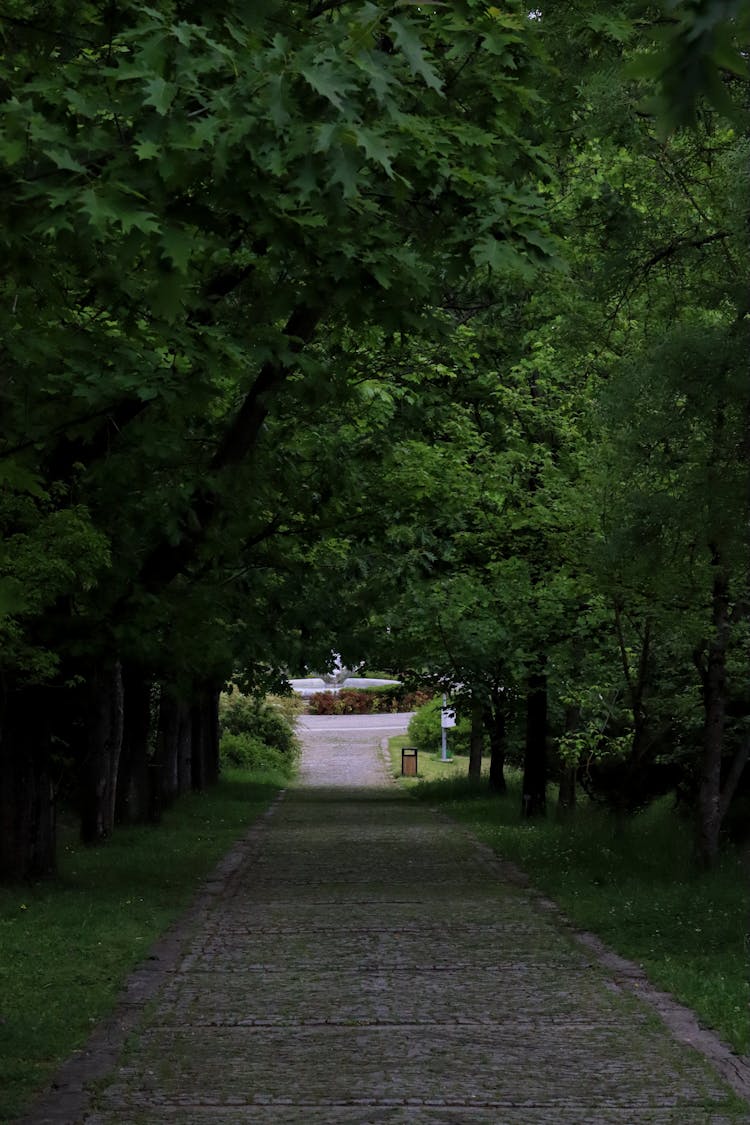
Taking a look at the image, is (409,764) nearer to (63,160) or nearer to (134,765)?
(134,765)

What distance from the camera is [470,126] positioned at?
24.5 ft

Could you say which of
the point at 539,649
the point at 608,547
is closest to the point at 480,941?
the point at 608,547

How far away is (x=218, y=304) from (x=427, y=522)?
33.8 feet

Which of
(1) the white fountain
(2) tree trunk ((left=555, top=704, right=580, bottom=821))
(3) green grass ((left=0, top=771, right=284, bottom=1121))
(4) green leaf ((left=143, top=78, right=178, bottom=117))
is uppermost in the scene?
(4) green leaf ((left=143, top=78, right=178, bottom=117))

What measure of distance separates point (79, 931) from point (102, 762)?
296 inches

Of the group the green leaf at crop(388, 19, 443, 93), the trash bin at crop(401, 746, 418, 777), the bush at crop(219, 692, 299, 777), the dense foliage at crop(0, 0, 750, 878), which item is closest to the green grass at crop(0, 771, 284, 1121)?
the dense foliage at crop(0, 0, 750, 878)

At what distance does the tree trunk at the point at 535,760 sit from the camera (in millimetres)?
25672

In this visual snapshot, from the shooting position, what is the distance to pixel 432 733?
2149 inches

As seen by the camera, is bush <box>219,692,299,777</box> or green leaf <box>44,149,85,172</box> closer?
green leaf <box>44,149,85,172</box>

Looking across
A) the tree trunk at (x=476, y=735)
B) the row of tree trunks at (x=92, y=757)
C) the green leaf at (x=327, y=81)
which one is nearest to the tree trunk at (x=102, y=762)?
the row of tree trunks at (x=92, y=757)

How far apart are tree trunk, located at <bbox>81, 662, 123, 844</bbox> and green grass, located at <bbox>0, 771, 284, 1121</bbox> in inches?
11.9

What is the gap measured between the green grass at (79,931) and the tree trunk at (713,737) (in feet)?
17.2

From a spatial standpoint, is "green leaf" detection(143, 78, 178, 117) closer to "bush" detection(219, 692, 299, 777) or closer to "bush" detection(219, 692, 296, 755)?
"bush" detection(219, 692, 299, 777)

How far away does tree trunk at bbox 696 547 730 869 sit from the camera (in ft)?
50.5
